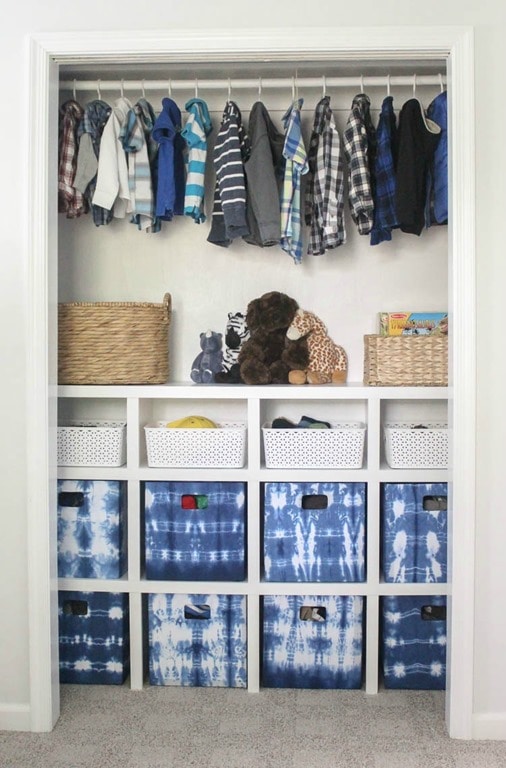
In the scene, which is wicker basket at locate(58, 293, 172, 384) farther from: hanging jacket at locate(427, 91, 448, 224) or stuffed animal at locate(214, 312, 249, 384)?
hanging jacket at locate(427, 91, 448, 224)

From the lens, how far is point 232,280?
2902 mm

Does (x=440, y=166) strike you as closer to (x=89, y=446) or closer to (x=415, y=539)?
(x=415, y=539)

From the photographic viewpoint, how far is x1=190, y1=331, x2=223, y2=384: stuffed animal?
9.21ft

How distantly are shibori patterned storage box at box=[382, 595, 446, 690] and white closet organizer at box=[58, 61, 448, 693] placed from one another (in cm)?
6

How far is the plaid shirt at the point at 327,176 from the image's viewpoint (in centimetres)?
256

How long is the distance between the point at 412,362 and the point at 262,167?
837 mm

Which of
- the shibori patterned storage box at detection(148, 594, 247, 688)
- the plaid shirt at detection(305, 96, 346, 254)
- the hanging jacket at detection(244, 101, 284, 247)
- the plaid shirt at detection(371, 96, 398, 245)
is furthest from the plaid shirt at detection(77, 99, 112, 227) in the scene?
the shibori patterned storage box at detection(148, 594, 247, 688)

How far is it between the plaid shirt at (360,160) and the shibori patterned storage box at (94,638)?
5.10ft

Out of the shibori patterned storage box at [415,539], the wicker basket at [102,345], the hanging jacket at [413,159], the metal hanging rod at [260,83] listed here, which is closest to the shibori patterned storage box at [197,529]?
the wicker basket at [102,345]

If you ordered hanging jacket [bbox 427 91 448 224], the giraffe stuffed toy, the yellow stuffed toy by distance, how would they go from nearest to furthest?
hanging jacket [bbox 427 91 448 224] < the yellow stuffed toy < the giraffe stuffed toy

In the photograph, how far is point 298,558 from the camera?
2.55 m

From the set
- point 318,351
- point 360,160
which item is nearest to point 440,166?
point 360,160

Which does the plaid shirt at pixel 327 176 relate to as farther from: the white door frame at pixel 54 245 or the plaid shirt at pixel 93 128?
the plaid shirt at pixel 93 128

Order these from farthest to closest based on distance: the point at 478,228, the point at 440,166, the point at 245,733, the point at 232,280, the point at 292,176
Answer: the point at 232,280 → the point at 292,176 → the point at 440,166 → the point at 245,733 → the point at 478,228
